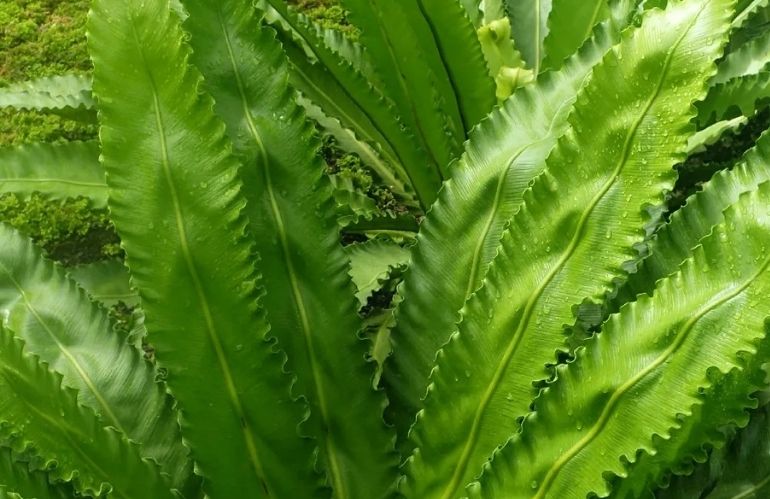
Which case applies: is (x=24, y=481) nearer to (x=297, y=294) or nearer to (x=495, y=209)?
(x=297, y=294)

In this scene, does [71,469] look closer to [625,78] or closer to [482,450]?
[482,450]

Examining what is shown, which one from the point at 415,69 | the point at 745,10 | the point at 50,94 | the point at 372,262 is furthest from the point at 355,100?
the point at 745,10

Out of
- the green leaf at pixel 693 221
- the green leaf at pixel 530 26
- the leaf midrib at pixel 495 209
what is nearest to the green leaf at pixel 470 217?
the leaf midrib at pixel 495 209

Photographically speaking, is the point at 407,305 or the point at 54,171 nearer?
the point at 407,305

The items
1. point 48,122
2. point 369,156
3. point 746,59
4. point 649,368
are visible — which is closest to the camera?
point 649,368

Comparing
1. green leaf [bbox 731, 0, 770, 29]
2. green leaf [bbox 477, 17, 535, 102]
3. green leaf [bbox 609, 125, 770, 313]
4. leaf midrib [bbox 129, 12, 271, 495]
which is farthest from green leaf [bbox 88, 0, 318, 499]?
green leaf [bbox 731, 0, 770, 29]

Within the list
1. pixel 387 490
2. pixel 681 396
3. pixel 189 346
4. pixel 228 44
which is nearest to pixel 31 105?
pixel 228 44

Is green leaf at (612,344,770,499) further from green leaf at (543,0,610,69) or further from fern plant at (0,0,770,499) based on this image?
green leaf at (543,0,610,69)

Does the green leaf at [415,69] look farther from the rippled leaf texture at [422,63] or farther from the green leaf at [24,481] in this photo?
the green leaf at [24,481]
